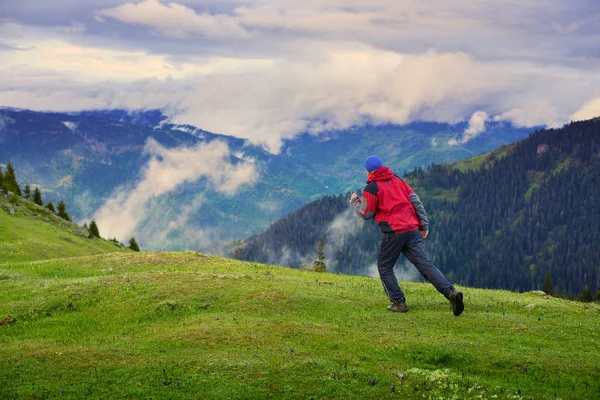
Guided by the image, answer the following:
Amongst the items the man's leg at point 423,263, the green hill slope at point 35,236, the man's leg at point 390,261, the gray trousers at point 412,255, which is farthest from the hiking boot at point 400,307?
the green hill slope at point 35,236

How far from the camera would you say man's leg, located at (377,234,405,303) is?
2091 cm

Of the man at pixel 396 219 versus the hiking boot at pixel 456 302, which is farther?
the man at pixel 396 219

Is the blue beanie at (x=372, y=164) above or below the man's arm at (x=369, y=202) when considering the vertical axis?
above

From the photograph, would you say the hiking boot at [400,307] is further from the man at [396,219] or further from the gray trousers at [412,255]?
the man at [396,219]

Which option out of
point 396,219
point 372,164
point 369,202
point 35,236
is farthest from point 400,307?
point 35,236

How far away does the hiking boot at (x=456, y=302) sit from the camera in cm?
2048

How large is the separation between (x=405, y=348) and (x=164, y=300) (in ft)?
34.3

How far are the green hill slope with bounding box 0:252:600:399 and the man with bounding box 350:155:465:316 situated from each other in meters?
1.42

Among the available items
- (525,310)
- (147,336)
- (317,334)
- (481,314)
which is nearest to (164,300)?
(147,336)

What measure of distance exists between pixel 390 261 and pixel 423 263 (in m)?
1.19

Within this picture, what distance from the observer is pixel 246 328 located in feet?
62.2

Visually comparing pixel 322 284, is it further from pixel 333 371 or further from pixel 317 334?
pixel 333 371

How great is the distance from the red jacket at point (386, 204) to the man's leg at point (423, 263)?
1.48 ft

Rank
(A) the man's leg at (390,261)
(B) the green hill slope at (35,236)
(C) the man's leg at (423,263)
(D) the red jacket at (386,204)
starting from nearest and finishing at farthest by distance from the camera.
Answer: (C) the man's leg at (423,263)
(D) the red jacket at (386,204)
(A) the man's leg at (390,261)
(B) the green hill slope at (35,236)
